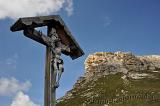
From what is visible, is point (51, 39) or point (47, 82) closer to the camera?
point (47, 82)

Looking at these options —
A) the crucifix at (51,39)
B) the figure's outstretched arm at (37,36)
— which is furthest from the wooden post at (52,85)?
the figure's outstretched arm at (37,36)

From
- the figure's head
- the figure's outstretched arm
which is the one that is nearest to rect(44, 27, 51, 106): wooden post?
the figure's outstretched arm

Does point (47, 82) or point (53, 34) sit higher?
point (53, 34)

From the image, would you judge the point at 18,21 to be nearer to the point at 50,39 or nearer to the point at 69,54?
the point at 50,39

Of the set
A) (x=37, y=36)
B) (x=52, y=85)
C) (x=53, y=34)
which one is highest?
(x=53, y=34)

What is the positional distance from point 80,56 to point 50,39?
5.86ft

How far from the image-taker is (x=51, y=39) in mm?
13148

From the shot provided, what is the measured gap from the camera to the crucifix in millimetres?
12258

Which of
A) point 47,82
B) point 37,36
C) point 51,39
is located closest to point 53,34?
point 51,39

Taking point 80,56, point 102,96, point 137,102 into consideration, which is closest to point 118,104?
point 137,102

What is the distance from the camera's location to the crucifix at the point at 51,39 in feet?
40.2

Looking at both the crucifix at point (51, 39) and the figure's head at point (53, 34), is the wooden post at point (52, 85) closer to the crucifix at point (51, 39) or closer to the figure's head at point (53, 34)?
the crucifix at point (51, 39)

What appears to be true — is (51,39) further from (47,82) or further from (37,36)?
(47,82)

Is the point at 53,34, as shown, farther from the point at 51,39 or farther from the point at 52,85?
the point at 52,85
